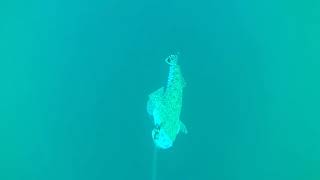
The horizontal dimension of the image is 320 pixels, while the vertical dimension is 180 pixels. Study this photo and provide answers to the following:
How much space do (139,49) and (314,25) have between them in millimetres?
726

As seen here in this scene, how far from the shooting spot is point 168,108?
1710 millimetres

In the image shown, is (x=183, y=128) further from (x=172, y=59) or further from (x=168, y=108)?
(x=172, y=59)

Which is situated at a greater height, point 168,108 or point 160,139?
point 168,108

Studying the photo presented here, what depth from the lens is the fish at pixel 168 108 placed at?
167cm

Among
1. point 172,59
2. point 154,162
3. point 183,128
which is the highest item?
point 172,59

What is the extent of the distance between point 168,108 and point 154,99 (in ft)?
0.26

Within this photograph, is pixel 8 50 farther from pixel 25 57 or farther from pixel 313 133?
pixel 313 133

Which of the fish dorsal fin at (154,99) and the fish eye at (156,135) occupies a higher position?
the fish dorsal fin at (154,99)

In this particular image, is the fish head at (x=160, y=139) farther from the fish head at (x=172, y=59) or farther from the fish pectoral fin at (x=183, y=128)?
the fish head at (x=172, y=59)

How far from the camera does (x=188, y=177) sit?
1720 millimetres

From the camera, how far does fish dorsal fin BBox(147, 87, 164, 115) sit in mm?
1669

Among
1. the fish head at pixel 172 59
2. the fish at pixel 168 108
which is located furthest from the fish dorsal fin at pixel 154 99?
the fish head at pixel 172 59

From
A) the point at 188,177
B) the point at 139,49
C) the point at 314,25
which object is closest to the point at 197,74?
the point at 139,49

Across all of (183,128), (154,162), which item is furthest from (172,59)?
(154,162)
